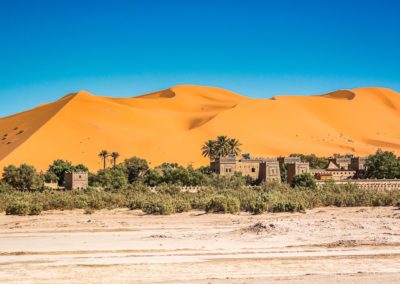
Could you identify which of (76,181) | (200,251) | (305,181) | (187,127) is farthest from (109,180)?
(187,127)

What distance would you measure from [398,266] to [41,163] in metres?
61.2

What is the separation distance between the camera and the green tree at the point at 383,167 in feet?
181

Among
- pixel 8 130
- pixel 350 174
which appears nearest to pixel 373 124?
pixel 350 174

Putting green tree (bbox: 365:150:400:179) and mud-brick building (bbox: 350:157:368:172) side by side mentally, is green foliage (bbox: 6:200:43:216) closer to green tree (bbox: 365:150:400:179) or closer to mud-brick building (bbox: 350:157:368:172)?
green tree (bbox: 365:150:400:179)

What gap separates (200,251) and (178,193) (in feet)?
77.1

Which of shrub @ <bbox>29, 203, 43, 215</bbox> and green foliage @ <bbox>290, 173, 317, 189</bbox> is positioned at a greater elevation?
green foliage @ <bbox>290, 173, 317, 189</bbox>

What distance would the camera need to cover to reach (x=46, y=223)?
910 inches

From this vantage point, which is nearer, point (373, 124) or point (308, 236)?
point (308, 236)

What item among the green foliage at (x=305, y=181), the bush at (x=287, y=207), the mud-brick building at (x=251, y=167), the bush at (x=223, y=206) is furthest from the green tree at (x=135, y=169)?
the bush at (x=287, y=207)

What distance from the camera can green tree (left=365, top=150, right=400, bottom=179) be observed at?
181 ft

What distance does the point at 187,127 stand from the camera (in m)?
92.6

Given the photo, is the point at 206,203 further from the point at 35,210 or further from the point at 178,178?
the point at 178,178

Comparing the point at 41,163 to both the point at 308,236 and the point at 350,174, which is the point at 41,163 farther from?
the point at 308,236

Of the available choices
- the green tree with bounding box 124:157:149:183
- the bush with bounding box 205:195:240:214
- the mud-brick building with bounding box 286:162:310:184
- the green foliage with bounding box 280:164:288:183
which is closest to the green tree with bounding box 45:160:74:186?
the green tree with bounding box 124:157:149:183
